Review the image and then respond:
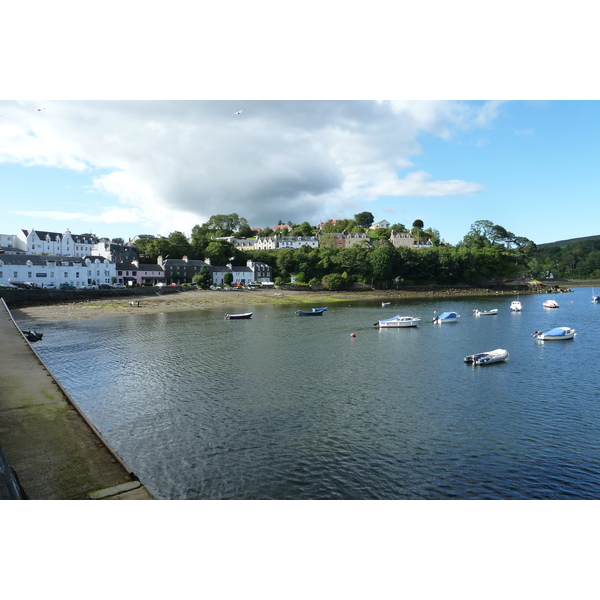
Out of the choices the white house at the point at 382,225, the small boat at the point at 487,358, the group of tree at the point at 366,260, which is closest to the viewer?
the small boat at the point at 487,358

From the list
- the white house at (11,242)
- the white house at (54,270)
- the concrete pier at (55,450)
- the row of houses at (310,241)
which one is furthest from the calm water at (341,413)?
the row of houses at (310,241)

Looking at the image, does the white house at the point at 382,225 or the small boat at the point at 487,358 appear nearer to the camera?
the small boat at the point at 487,358

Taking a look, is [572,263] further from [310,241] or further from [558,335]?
[558,335]

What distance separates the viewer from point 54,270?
2576 inches

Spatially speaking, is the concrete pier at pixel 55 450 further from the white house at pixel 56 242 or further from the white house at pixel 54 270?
the white house at pixel 56 242

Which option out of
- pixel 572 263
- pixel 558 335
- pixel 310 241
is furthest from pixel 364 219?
pixel 558 335

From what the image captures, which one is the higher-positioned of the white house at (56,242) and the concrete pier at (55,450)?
the white house at (56,242)

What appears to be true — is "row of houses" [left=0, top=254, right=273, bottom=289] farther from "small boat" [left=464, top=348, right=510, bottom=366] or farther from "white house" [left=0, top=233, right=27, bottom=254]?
"small boat" [left=464, top=348, right=510, bottom=366]

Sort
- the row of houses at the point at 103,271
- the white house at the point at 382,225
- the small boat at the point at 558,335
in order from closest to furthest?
the small boat at the point at 558,335, the row of houses at the point at 103,271, the white house at the point at 382,225

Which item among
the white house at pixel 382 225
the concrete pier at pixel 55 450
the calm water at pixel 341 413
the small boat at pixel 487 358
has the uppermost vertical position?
the white house at pixel 382 225

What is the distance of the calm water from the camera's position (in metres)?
10.9

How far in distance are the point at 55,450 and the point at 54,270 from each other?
65.5 metres

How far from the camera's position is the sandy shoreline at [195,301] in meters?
48.4

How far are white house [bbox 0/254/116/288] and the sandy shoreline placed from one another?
1175 cm
